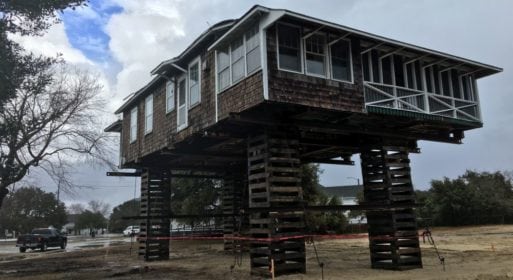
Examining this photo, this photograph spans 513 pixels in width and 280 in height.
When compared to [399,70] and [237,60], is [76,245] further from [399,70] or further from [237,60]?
[399,70]

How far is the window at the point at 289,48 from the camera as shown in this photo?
14.0 m

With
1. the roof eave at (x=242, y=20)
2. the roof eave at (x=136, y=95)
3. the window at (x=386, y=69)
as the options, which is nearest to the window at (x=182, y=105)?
the roof eave at (x=136, y=95)

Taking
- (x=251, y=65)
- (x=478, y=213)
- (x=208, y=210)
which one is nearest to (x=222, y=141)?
(x=251, y=65)

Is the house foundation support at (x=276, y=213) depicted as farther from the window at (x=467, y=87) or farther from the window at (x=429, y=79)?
the window at (x=467, y=87)

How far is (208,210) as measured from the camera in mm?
38281

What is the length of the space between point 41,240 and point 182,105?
87.9 ft

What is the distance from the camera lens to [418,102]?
54.7 ft

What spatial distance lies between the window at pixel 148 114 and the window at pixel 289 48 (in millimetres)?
9892

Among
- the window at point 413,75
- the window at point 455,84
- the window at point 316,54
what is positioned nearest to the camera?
the window at point 316,54

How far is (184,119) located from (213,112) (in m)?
2.97

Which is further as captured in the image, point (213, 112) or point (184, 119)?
point (184, 119)

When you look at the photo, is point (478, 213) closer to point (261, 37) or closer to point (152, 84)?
point (152, 84)

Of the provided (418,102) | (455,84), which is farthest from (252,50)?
(455,84)

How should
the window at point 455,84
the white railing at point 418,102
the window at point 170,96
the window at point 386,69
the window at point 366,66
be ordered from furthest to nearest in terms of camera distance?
the window at point 170,96 < the window at point 455,84 < the window at point 386,69 < the window at point 366,66 < the white railing at point 418,102
